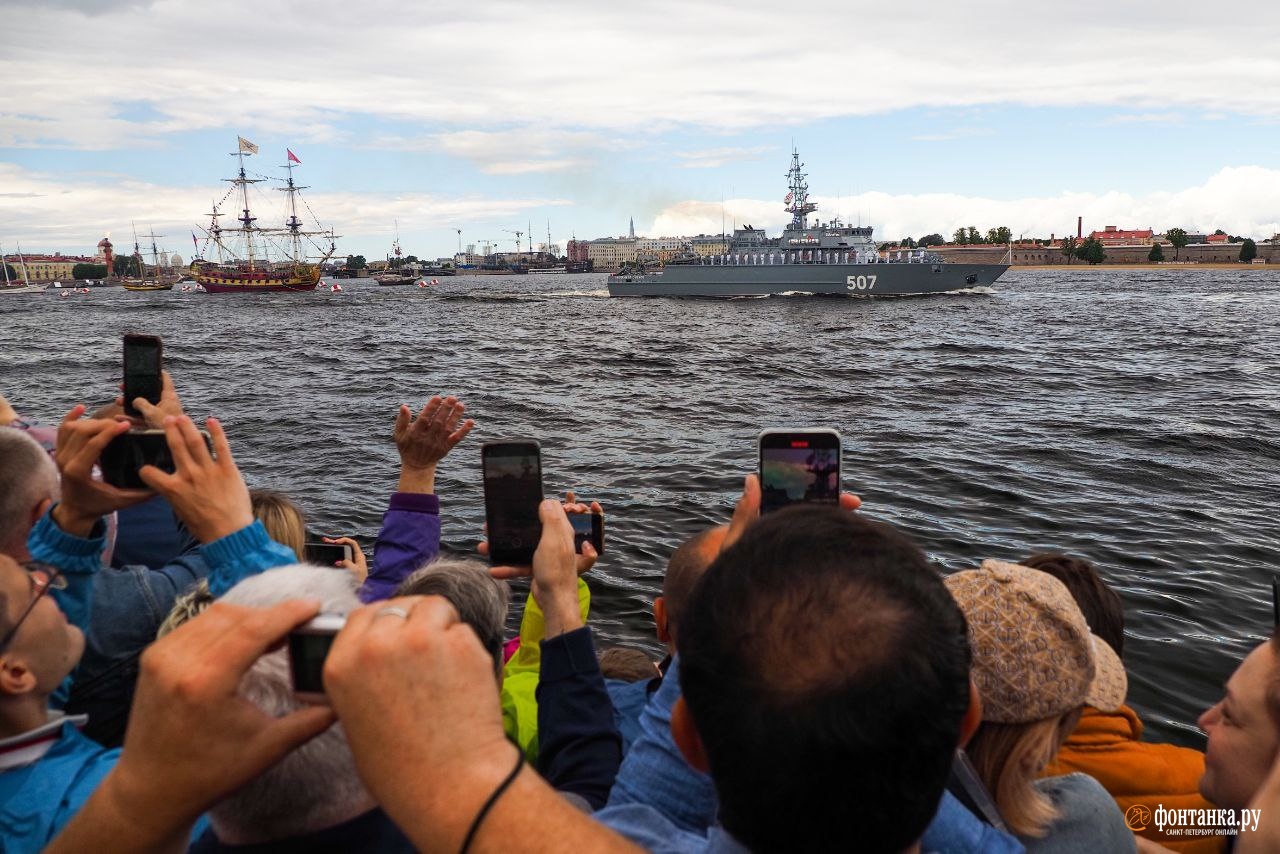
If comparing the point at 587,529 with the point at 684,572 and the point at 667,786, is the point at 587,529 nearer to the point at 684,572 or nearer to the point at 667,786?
the point at 684,572

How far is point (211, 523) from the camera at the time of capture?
1.74 m

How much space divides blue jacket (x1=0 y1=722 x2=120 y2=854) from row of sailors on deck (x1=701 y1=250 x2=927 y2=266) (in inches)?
2453

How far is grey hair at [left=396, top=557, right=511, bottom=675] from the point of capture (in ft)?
6.95

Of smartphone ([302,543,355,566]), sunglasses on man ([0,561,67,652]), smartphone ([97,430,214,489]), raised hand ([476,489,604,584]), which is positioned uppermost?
smartphone ([97,430,214,489])

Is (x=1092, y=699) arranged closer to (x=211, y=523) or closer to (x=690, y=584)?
(x=690, y=584)

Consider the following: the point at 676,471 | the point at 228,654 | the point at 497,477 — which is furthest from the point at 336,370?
the point at 228,654

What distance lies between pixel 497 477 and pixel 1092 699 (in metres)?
1.79

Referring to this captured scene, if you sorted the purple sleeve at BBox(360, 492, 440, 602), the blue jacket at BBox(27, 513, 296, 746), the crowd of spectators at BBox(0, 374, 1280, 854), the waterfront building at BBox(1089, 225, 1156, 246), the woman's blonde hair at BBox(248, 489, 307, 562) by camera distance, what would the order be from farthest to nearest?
the waterfront building at BBox(1089, 225, 1156, 246) → the woman's blonde hair at BBox(248, 489, 307, 562) → the purple sleeve at BBox(360, 492, 440, 602) → the blue jacket at BBox(27, 513, 296, 746) → the crowd of spectators at BBox(0, 374, 1280, 854)

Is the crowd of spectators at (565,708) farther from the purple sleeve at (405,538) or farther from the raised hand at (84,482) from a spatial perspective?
the purple sleeve at (405,538)

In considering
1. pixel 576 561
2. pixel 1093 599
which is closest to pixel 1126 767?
pixel 1093 599

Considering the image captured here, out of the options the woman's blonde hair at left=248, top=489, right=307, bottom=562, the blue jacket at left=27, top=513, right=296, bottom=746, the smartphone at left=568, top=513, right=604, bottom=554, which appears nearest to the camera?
the blue jacket at left=27, top=513, right=296, bottom=746

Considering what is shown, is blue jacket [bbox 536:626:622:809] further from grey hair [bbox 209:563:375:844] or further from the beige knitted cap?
the beige knitted cap

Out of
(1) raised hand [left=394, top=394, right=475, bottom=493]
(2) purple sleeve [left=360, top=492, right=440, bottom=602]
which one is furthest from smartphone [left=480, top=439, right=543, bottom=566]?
(2) purple sleeve [left=360, top=492, right=440, bottom=602]

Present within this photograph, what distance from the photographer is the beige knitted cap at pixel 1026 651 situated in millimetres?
1782
